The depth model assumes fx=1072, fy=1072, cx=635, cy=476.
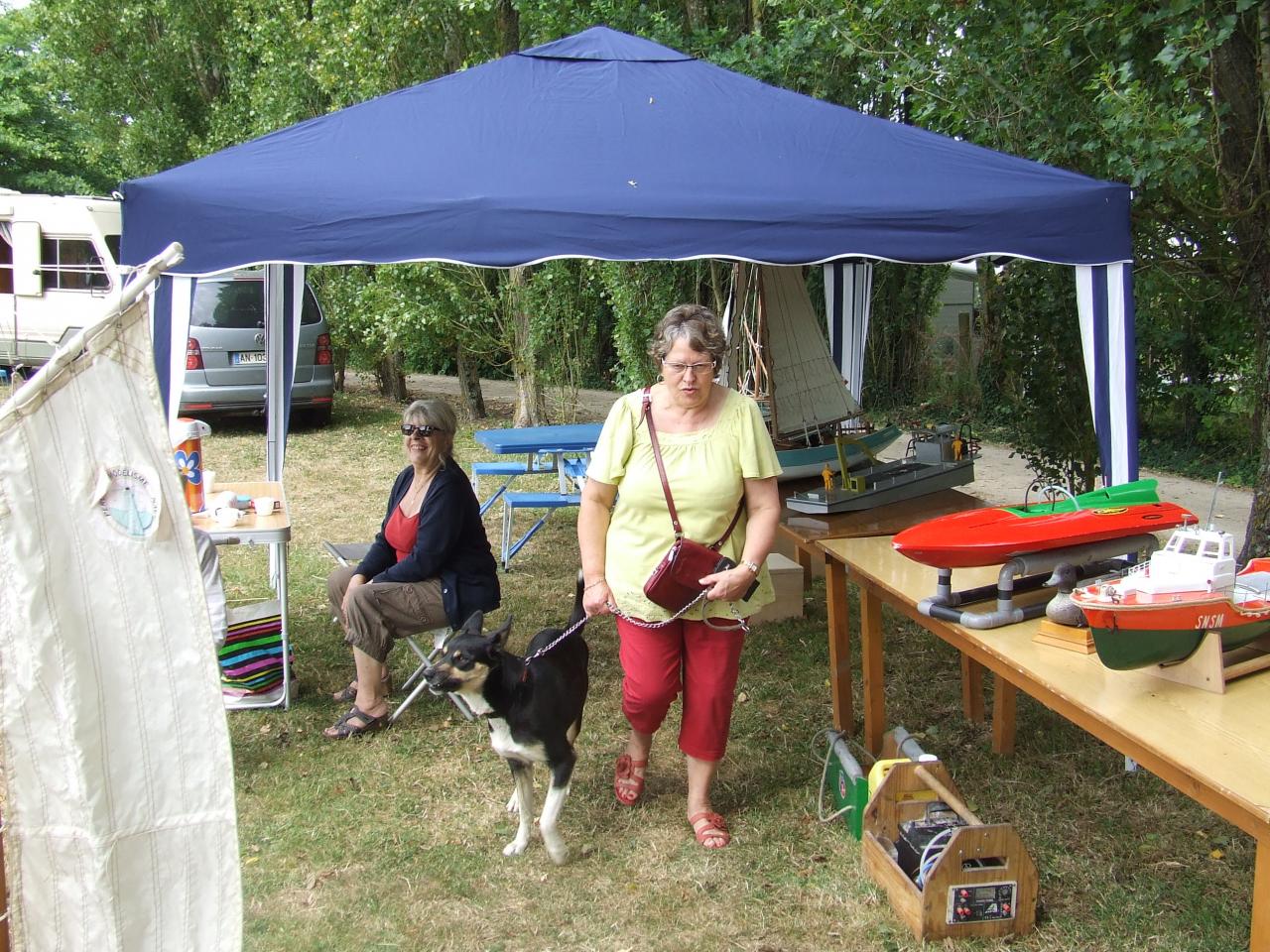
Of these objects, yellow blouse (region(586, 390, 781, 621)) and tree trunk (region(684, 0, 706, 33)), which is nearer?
yellow blouse (region(586, 390, 781, 621))

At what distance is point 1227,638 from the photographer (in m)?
2.46

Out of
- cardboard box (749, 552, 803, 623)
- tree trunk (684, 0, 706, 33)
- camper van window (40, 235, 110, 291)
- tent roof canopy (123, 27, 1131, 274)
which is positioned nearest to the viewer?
tent roof canopy (123, 27, 1131, 274)

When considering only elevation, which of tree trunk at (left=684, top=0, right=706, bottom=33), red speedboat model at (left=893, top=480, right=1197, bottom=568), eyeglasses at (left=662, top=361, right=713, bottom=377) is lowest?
red speedboat model at (left=893, top=480, right=1197, bottom=568)

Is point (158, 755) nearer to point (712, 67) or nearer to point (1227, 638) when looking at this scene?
point (1227, 638)

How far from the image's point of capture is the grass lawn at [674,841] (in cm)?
293

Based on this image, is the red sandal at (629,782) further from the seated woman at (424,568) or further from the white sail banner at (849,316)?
the white sail banner at (849,316)

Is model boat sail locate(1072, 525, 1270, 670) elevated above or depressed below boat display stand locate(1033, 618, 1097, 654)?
above

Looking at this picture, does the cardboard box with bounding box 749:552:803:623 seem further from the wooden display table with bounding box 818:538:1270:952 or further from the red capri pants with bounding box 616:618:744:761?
the red capri pants with bounding box 616:618:744:761

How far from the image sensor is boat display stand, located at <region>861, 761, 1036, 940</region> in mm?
2758

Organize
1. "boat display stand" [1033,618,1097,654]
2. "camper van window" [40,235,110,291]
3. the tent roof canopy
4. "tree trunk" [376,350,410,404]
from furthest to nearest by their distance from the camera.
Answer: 1. "tree trunk" [376,350,410,404]
2. "camper van window" [40,235,110,291]
3. the tent roof canopy
4. "boat display stand" [1033,618,1097,654]

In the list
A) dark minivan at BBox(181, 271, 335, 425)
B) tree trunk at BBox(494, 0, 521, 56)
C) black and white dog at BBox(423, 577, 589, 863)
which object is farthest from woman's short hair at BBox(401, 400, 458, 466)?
tree trunk at BBox(494, 0, 521, 56)

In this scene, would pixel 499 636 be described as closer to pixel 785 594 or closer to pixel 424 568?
pixel 424 568

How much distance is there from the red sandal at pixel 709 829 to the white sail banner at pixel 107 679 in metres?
1.84

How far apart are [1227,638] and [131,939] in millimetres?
2322
